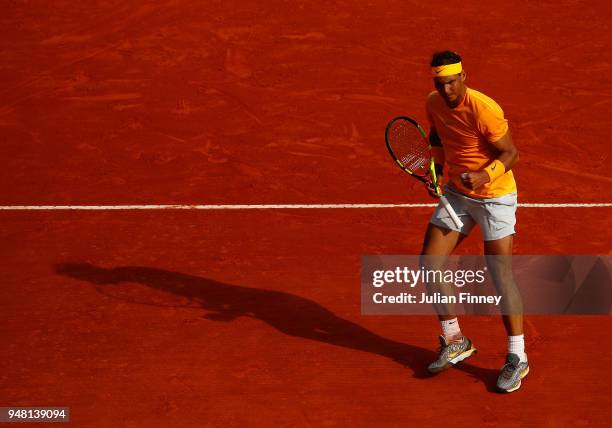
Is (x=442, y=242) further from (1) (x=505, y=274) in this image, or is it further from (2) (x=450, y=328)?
(2) (x=450, y=328)

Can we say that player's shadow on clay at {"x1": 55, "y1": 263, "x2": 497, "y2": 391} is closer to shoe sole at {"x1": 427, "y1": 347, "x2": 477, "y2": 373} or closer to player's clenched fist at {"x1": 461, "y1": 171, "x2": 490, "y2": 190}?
shoe sole at {"x1": 427, "y1": 347, "x2": 477, "y2": 373}

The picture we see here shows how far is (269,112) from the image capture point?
37.1 feet

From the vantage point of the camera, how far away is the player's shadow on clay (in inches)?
291

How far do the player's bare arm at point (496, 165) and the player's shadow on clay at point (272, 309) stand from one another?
5.09 ft

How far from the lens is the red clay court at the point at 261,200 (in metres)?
7.05

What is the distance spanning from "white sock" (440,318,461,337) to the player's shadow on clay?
34cm

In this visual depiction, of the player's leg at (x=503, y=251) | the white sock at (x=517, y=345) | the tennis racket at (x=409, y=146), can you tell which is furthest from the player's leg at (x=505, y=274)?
the tennis racket at (x=409, y=146)

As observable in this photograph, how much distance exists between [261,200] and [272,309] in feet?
6.30

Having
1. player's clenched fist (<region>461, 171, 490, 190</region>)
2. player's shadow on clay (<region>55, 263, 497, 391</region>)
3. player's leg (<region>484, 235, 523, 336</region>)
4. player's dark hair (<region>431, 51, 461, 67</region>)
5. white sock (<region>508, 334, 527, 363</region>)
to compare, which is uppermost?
player's dark hair (<region>431, 51, 461, 67</region>)

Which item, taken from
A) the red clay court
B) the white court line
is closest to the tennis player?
the red clay court

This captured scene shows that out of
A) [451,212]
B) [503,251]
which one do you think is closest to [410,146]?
[451,212]

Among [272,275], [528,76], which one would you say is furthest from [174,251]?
[528,76]

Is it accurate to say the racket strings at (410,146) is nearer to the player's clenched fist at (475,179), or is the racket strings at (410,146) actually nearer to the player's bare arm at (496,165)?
the player's bare arm at (496,165)

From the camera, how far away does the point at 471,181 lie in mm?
6246
